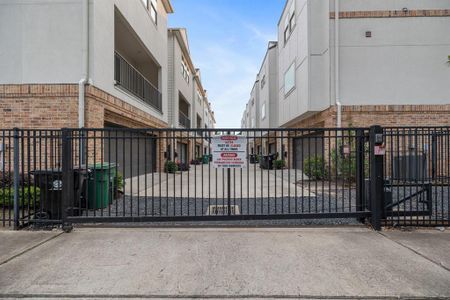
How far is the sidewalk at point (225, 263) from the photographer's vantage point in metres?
3.01

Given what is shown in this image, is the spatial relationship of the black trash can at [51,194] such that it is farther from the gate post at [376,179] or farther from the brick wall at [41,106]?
the gate post at [376,179]

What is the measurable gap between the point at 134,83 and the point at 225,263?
35.4ft

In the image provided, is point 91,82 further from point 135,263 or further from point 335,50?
point 335,50

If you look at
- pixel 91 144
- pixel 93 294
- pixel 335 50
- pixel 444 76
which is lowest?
pixel 93 294

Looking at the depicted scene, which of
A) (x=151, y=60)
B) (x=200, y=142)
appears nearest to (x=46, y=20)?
(x=151, y=60)

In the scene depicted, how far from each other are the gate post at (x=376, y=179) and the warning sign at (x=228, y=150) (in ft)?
7.37

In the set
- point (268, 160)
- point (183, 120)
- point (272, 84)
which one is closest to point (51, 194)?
point (268, 160)

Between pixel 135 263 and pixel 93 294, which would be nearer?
pixel 93 294

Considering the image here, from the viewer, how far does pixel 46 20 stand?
7.57 m

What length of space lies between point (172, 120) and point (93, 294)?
50.2 feet

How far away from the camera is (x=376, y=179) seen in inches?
195

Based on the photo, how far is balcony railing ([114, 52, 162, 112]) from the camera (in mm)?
10930

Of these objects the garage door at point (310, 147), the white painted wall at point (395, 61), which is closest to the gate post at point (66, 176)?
the garage door at point (310, 147)

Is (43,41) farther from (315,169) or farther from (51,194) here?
(315,169)
